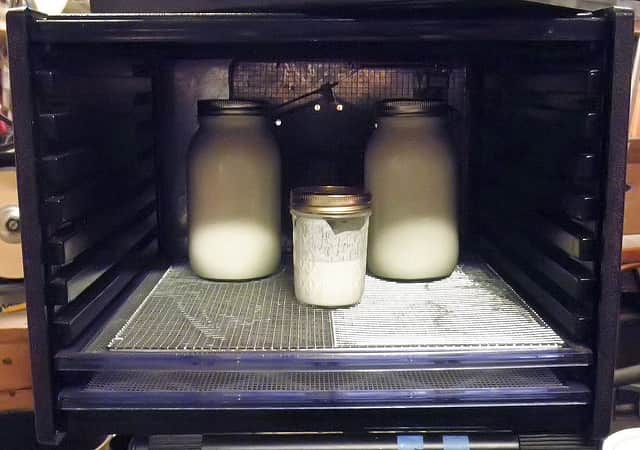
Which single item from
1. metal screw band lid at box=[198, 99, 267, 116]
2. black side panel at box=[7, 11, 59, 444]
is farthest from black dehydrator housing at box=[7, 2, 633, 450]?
metal screw band lid at box=[198, 99, 267, 116]

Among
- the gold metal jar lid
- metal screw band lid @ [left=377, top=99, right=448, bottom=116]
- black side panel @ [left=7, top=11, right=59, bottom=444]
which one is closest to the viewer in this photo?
black side panel @ [left=7, top=11, right=59, bottom=444]

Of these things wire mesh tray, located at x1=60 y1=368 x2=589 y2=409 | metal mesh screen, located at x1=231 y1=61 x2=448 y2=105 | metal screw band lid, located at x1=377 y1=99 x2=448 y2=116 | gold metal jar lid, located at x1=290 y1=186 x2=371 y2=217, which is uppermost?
metal mesh screen, located at x1=231 y1=61 x2=448 y2=105

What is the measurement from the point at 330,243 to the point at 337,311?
91 millimetres

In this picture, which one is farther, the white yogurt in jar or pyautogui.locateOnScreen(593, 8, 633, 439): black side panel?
the white yogurt in jar

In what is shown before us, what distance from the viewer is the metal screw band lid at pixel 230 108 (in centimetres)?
96

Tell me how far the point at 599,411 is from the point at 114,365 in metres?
0.52

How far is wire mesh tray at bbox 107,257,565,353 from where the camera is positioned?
777 millimetres

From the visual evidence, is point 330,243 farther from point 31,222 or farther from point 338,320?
point 31,222

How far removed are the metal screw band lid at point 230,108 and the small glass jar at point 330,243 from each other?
15 cm

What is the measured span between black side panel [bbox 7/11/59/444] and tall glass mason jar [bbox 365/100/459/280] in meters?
0.45

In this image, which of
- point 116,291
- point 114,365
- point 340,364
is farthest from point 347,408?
point 116,291

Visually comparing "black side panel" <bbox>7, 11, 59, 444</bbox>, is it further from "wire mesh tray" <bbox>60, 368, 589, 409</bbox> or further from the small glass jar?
the small glass jar

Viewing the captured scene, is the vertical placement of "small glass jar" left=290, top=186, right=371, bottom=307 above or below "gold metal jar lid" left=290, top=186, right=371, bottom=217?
below

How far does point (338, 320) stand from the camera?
86 cm
